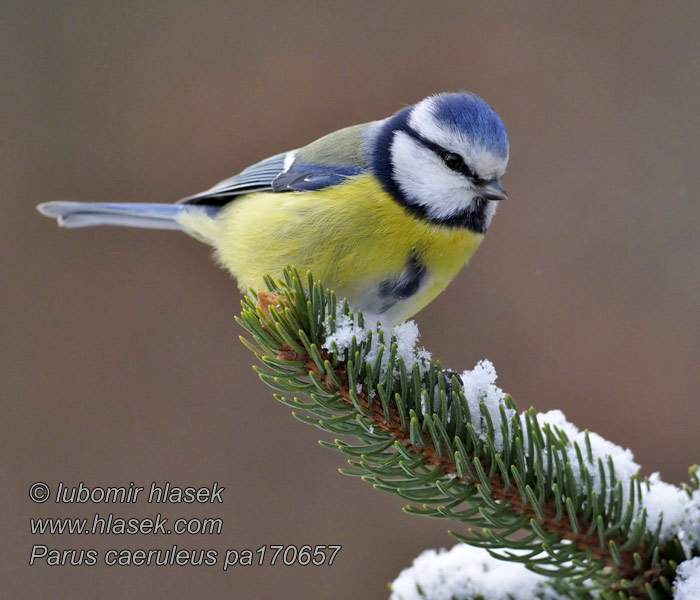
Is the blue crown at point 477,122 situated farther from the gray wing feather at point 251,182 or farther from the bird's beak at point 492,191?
the gray wing feather at point 251,182

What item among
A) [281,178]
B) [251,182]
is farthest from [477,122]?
[251,182]

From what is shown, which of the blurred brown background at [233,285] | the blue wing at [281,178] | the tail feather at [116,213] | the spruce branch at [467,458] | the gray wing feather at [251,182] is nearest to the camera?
the spruce branch at [467,458]

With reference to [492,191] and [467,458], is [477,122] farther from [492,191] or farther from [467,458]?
[467,458]

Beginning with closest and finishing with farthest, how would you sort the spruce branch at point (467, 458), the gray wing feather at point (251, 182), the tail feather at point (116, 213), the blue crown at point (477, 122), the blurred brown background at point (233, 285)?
1. the spruce branch at point (467, 458)
2. the blue crown at point (477, 122)
3. the gray wing feather at point (251, 182)
4. the tail feather at point (116, 213)
5. the blurred brown background at point (233, 285)

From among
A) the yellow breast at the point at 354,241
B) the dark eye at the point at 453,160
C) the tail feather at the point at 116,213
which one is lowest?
the yellow breast at the point at 354,241

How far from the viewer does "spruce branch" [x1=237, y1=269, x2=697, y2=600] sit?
859 mm

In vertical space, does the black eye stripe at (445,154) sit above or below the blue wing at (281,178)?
below

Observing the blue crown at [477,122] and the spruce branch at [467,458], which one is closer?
the spruce branch at [467,458]

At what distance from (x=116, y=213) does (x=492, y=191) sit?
114 centimetres

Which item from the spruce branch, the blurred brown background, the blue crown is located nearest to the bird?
the blue crown

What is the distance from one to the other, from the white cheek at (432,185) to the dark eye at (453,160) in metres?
0.01

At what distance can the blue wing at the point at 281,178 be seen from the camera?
1585mm

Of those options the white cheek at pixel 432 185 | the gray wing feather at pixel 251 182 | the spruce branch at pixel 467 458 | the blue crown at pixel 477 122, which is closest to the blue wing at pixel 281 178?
the gray wing feather at pixel 251 182

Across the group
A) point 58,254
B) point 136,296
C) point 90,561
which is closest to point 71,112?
point 58,254
